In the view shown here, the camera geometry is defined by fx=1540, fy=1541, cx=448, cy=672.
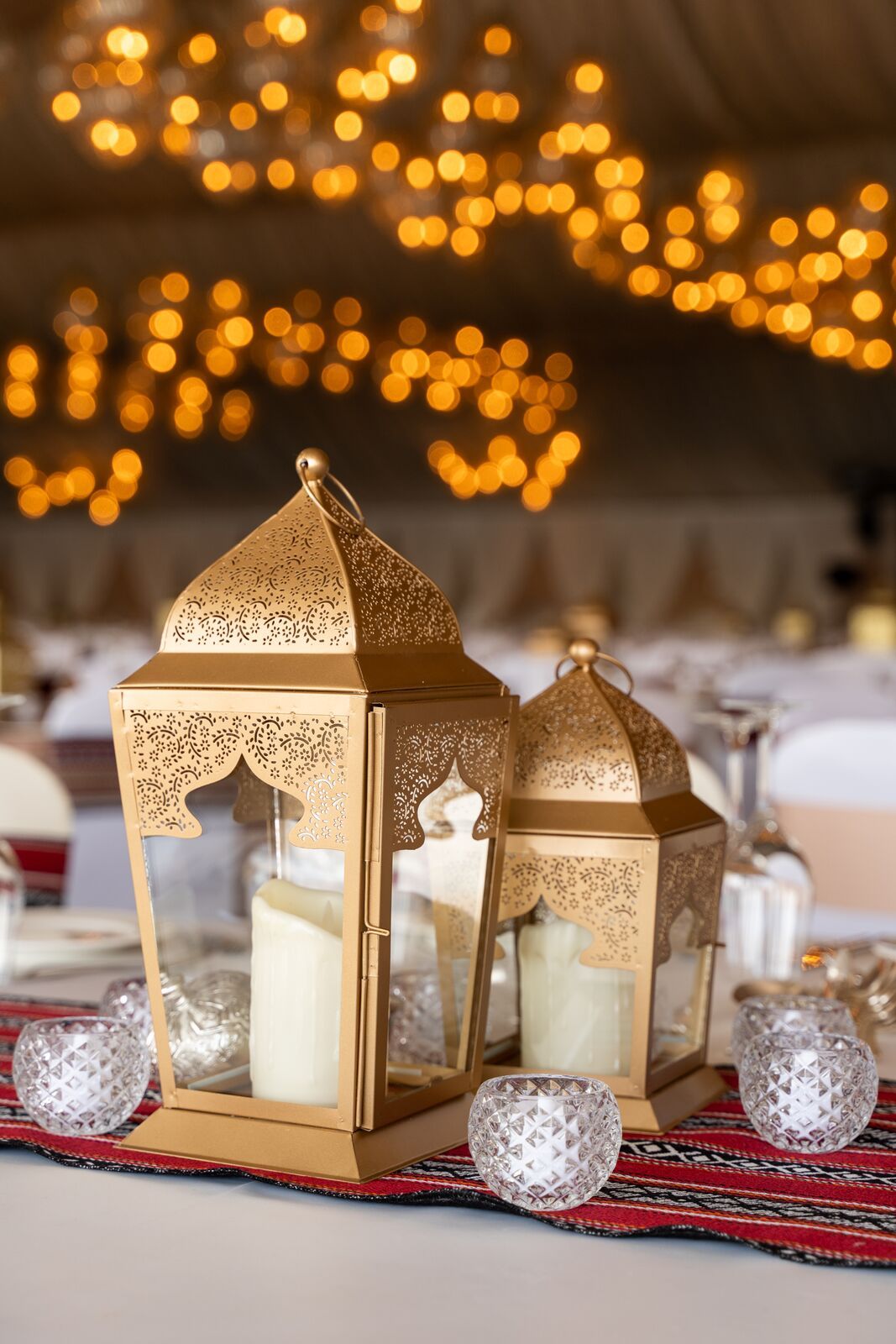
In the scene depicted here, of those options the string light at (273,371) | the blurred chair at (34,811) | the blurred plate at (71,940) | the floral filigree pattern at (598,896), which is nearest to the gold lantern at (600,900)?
the floral filigree pattern at (598,896)

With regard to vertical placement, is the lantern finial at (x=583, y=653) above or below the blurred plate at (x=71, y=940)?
above

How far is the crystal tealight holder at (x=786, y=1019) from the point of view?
1.09m

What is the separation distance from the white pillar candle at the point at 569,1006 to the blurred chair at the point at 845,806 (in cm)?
176

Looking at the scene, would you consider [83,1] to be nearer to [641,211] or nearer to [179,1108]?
[641,211]

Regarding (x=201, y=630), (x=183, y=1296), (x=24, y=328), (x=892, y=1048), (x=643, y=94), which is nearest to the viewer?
(x=183, y=1296)

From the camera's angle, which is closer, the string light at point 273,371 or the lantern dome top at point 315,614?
the lantern dome top at point 315,614

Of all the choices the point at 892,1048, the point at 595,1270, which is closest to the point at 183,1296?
the point at 595,1270

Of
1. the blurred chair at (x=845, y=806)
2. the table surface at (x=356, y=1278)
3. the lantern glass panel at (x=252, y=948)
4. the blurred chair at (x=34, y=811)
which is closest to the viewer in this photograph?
the table surface at (x=356, y=1278)

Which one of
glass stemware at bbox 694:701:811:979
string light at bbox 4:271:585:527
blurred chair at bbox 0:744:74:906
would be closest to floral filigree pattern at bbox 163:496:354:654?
glass stemware at bbox 694:701:811:979

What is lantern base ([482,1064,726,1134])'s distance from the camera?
98 cm

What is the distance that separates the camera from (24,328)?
53.5ft

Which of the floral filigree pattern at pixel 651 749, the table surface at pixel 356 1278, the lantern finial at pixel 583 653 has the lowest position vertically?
the table surface at pixel 356 1278

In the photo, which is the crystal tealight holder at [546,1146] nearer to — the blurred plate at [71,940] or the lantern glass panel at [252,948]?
the lantern glass panel at [252,948]

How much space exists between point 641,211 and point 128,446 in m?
11.1
